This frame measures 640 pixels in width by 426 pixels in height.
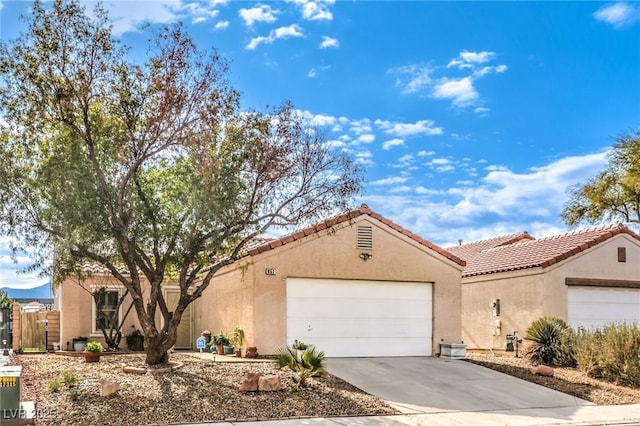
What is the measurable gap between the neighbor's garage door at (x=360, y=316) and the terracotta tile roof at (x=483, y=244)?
7757mm

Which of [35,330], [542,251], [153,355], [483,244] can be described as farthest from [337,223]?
[483,244]

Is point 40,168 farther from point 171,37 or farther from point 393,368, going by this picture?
point 393,368

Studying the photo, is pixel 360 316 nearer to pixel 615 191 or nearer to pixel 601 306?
pixel 601 306

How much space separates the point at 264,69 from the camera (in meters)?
15.5

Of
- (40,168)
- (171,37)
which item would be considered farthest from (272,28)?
(40,168)

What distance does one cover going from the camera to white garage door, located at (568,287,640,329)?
72.2ft

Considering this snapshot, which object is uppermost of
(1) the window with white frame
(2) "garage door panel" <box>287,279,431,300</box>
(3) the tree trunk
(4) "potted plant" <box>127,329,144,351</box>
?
(2) "garage door panel" <box>287,279,431,300</box>

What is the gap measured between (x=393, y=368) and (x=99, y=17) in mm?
10742

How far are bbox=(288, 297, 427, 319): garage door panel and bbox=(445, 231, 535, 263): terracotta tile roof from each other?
776cm

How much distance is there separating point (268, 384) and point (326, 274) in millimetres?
6082

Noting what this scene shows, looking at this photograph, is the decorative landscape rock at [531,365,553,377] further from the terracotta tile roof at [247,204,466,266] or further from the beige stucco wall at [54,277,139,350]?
the beige stucco wall at [54,277,139,350]

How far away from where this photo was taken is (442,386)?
51.4 feet

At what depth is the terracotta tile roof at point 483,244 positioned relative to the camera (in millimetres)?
28250

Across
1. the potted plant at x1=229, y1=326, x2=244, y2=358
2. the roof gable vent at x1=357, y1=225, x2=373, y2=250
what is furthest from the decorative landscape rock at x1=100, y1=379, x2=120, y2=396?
the roof gable vent at x1=357, y1=225, x2=373, y2=250
